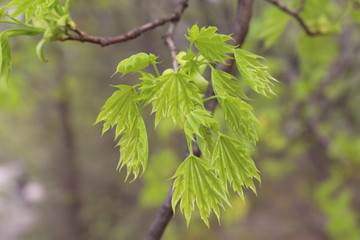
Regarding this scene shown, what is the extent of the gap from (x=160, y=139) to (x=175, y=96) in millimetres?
4991

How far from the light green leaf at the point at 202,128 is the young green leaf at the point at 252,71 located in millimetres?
114

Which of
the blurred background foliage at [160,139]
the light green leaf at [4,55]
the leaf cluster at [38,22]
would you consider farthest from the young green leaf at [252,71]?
the blurred background foliage at [160,139]

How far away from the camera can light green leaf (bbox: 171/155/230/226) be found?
0.64m

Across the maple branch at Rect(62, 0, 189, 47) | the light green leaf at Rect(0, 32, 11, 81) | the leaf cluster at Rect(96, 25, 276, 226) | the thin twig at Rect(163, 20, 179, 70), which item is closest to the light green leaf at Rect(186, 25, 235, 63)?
the leaf cluster at Rect(96, 25, 276, 226)

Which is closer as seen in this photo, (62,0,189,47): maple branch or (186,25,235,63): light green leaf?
(186,25,235,63): light green leaf

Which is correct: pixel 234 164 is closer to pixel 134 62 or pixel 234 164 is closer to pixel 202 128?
pixel 202 128

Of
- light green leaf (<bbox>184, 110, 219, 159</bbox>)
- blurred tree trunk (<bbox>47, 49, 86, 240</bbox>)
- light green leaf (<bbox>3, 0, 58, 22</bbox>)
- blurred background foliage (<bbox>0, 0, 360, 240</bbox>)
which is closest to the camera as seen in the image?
light green leaf (<bbox>184, 110, 219, 159</bbox>)

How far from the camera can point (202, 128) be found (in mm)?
609

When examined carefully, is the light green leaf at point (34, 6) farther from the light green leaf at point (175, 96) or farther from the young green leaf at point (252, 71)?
the young green leaf at point (252, 71)

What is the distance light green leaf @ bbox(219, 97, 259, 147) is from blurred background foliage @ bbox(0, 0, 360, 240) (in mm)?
2033

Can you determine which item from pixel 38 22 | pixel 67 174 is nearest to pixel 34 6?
pixel 38 22

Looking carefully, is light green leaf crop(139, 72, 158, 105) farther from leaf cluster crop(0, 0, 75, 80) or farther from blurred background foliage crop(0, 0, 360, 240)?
blurred background foliage crop(0, 0, 360, 240)

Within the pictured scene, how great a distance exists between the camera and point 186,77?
614 millimetres

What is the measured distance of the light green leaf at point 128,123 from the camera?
0.65 m
